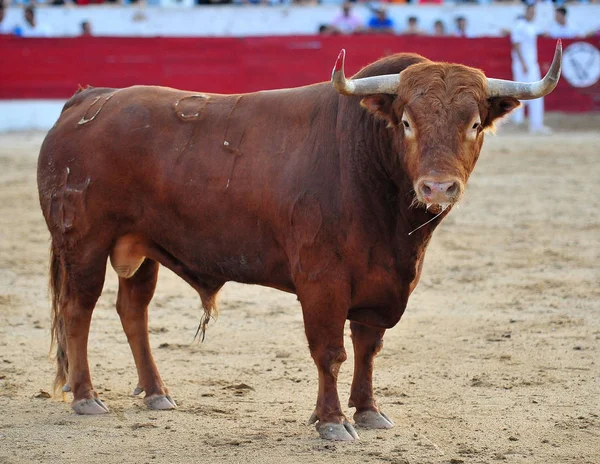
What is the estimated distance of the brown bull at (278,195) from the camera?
394 centimetres

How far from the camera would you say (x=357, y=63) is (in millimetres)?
16016

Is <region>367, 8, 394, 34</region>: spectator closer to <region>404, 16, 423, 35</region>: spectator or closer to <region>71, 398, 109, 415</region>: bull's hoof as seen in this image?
<region>404, 16, 423, 35</region>: spectator

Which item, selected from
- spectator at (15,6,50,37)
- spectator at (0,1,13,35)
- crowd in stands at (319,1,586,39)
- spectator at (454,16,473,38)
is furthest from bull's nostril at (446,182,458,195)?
spectator at (0,1,13,35)

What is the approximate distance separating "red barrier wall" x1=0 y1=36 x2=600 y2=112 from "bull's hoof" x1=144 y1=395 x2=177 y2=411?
11684 millimetres

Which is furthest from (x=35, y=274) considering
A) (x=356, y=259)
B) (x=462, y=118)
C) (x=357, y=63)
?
(x=357, y=63)

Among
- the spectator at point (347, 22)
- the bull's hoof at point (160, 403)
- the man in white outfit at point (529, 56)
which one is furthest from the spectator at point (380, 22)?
the bull's hoof at point (160, 403)

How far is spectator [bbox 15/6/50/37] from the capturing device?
16.5 meters

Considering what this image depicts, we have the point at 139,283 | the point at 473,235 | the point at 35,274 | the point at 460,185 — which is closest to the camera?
the point at 460,185

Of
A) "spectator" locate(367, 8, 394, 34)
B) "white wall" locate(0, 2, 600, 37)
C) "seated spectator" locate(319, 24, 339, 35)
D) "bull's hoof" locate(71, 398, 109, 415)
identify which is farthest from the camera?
"white wall" locate(0, 2, 600, 37)

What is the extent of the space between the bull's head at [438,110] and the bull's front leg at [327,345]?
0.55m

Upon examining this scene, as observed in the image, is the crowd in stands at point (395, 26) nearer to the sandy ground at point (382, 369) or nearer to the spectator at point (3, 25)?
the spectator at point (3, 25)

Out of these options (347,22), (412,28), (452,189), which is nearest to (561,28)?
(412,28)

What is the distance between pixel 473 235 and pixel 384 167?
4.53 metres

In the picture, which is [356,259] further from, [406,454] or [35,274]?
[35,274]
